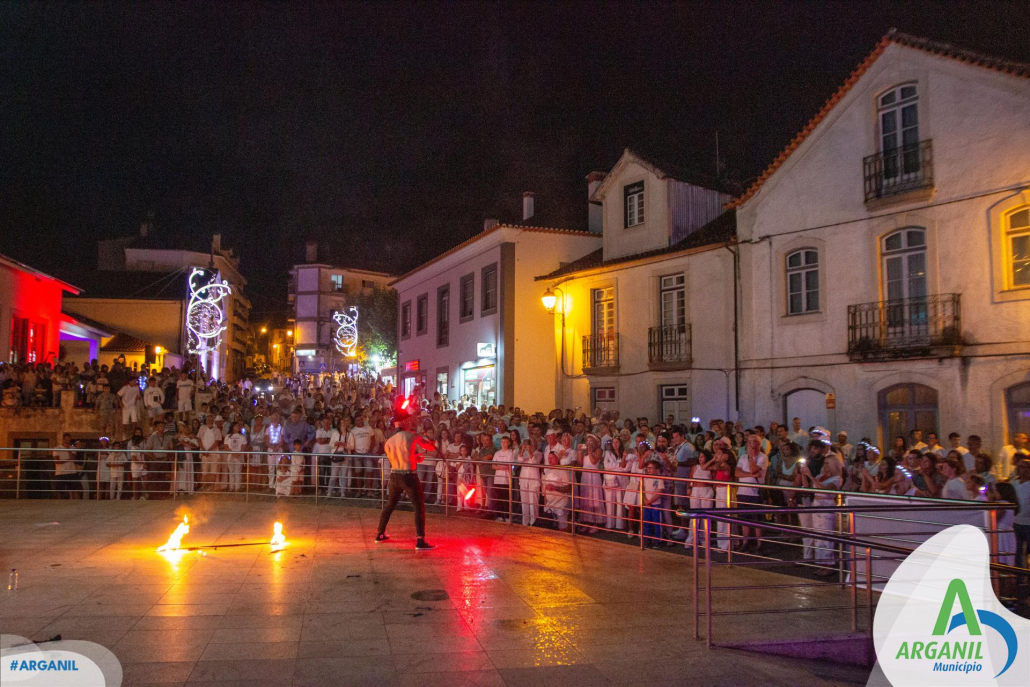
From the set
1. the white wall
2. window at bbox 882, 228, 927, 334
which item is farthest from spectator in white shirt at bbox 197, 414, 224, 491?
window at bbox 882, 228, 927, 334

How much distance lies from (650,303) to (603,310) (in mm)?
2236

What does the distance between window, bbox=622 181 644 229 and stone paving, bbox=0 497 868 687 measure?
46.9 ft

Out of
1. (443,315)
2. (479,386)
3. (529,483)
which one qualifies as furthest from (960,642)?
(443,315)

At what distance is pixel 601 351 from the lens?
80.1 ft

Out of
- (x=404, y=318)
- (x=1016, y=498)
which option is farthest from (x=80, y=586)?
(x=404, y=318)

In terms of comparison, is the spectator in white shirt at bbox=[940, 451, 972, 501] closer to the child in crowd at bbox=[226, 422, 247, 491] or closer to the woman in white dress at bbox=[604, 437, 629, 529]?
the woman in white dress at bbox=[604, 437, 629, 529]

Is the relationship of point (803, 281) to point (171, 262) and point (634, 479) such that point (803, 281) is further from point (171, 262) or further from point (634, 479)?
point (171, 262)

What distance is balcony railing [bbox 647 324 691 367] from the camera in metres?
21.7

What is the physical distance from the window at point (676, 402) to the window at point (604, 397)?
75.0 inches

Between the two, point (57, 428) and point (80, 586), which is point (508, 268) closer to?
point (57, 428)

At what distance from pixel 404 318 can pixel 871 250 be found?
84.4 feet

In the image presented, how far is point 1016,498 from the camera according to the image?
909cm

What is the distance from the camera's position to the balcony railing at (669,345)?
21.7 metres

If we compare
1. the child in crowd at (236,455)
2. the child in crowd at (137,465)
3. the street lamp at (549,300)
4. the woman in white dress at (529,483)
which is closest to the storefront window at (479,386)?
the street lamp at (549,300)
